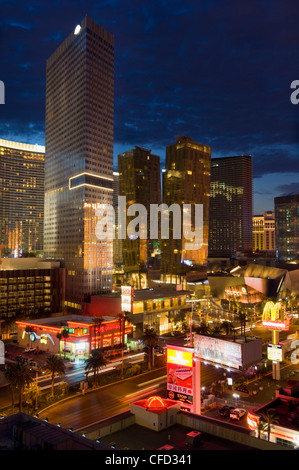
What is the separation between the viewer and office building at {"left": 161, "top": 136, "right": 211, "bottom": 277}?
7407 inches

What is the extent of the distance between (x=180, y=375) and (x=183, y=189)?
517 ft

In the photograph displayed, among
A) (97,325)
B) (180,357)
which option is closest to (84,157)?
(97,325)

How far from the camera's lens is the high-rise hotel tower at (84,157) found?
129250mm

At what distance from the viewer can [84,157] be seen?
12988cm

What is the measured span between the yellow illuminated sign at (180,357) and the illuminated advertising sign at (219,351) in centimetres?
877

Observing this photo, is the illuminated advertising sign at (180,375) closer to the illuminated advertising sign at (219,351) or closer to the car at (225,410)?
the illuminated advertising sign at (219,351)

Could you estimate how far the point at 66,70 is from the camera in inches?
5600

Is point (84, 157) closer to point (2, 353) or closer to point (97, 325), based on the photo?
point (97, 325)

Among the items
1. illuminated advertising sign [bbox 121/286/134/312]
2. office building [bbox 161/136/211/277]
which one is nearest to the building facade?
illuminated advertising sign [bbox 121/286/134/312]

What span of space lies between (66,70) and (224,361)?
131088 millimetres

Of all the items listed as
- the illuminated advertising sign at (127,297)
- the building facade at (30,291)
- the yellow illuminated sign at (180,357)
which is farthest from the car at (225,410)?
the building facade at (30,291)

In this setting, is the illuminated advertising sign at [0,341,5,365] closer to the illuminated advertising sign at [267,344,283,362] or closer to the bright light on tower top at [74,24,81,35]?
the illuminated advertising sign at [267,344,283,362]
